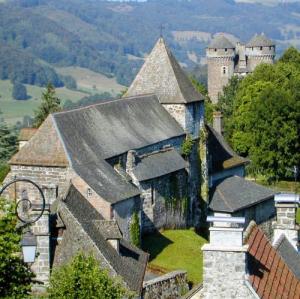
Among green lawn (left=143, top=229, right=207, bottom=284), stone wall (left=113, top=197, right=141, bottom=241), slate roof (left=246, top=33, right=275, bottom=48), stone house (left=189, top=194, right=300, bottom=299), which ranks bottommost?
green lawn (left=143, top=229, right=207, bottom=284)

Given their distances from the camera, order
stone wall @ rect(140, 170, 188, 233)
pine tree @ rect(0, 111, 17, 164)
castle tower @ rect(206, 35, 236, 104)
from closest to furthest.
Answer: stone wall @ rect(140, 170, 188, 233), pine tree @ rect(0, 111, 17, 164), castle tower @ rect(206, 35, 236, 104)

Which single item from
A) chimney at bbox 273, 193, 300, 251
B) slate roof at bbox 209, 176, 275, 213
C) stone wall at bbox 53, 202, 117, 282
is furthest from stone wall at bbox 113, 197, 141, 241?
chimney at bbox 273, 193, 300, 251

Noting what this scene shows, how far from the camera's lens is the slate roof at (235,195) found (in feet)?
153

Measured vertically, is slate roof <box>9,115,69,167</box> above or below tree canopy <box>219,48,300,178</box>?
above

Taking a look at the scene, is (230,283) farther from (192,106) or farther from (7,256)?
(192,106)

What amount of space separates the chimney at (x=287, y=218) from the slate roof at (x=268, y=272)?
186 cm

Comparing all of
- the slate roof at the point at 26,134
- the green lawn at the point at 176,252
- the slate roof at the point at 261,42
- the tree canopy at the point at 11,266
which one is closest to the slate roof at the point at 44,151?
the green lawn at the point at 176,252

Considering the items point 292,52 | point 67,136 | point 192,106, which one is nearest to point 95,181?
point 67,136

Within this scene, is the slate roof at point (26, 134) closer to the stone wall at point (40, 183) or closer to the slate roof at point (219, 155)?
the slate roof at point (219, 155)

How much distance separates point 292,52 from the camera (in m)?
87.4

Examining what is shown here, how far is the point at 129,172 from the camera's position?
3950cm

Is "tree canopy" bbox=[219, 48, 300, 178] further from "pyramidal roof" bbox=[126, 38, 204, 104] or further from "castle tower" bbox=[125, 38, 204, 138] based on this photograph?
"pyramidal roof" bbox=[126, 38, 204, 104]

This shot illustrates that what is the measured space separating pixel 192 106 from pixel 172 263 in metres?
11.7

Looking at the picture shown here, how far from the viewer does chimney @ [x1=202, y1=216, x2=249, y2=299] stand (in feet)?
49.4
